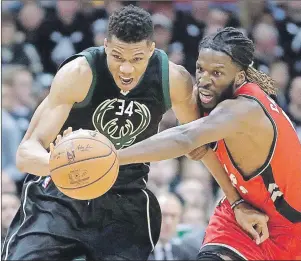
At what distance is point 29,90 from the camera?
7965 mm

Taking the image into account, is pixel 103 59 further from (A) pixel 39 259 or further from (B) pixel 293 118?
(B) pixel 293 118

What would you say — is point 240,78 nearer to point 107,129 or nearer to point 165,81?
point 165,81

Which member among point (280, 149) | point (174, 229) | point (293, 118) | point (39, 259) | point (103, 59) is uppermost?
point (103, 59)

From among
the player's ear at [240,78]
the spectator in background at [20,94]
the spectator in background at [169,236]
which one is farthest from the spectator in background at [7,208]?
the player's ear at [240,78]

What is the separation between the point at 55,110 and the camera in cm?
457

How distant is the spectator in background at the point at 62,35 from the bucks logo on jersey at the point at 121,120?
3.58 metres

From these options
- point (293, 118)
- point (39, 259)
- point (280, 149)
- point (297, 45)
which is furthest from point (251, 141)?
point (297, 45)

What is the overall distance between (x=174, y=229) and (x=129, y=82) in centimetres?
266

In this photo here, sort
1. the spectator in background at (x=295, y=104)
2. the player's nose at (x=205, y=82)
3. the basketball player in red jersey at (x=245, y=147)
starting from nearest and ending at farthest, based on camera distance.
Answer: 1. the basketball player in red jersey at (x=245, y=147)
2. the player's nose at (x=205, y=82)
3. the spectator in background at (x=295, y=104)

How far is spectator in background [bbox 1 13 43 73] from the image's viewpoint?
822 centimetres

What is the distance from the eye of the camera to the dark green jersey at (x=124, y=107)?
472 cm

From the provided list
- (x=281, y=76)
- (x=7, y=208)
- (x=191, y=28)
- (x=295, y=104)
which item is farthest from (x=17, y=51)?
(x=295, y=104)

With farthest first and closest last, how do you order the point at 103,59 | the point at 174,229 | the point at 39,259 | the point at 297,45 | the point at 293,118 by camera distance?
1. the point at 297,45
2. the point at 293,118
3. the point at 174,229
4. the point at 103,59
5. the point at 39,259

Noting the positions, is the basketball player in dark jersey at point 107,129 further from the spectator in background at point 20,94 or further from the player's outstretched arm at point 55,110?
the spectator in background at point 20,94
